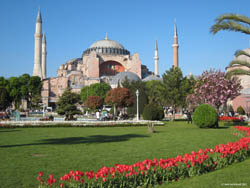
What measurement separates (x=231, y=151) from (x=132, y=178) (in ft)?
7.91

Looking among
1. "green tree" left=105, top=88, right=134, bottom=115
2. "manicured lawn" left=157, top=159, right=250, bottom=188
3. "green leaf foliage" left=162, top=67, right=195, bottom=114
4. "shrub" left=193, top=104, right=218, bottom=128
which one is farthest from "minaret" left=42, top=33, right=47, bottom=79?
"manicured lawn" left=157, top=159, right=250, bottom=188

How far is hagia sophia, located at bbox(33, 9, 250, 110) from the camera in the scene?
56.4 m

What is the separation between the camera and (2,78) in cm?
4175

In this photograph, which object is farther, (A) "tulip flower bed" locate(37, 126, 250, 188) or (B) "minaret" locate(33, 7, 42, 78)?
(B) "minaret" locate(33, 7, 42, 78)

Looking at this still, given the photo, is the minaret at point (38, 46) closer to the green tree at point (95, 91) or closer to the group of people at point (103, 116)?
the green tree at point (95, 91)

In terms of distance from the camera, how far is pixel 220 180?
171 inches

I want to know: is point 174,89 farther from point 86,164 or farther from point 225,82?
point 86,164

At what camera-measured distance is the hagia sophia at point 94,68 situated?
56406mm

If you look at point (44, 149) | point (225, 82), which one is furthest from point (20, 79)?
point (44, 149)

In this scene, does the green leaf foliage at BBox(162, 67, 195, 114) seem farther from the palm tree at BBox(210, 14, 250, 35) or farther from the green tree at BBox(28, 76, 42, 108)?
the green tree at BBox(28, 76, 42, 108)

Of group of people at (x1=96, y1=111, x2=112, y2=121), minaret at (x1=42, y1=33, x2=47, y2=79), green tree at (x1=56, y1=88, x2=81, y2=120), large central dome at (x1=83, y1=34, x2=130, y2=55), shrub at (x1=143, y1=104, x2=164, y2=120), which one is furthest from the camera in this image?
large central dome at (x1=83, y1=34, x2=130, y2=55)

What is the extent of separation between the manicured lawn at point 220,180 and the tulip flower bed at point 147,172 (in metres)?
0.18

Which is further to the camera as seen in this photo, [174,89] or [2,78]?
[2,78]

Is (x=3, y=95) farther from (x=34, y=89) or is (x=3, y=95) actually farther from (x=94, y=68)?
(x=94, y=68)
